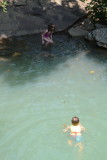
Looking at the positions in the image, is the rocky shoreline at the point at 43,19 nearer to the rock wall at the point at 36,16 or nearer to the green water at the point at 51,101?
the rock wall at the point at 36,16

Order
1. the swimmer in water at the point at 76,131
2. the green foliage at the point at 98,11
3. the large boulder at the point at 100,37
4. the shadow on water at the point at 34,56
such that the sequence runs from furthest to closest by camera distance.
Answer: the green foliage at the point at 98,11, the large boulder at the point at 100,37, the shadow on water at the point at 34,56, the swimmer in water at the point at 76,131

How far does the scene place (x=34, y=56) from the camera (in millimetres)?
12156

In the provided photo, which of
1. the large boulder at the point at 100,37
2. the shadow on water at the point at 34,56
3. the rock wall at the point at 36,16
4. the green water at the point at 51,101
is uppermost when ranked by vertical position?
the rock wall at the point at 36,16

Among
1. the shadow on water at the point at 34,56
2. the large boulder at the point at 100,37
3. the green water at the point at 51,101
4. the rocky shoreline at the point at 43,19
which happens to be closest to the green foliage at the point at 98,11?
the rocky shoreline at the point at 43,19

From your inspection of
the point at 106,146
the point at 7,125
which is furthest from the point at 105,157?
the point at 7,125

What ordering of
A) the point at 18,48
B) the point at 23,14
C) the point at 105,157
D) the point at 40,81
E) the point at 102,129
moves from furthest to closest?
the point at 23,14 → the point at 18,48 → the point at 40,81 → the point at 102,129 → the point at 105,157

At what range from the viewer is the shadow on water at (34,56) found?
10.4 meters

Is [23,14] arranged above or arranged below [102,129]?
above

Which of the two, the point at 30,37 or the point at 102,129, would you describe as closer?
the point at 102,129

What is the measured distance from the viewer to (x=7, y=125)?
7734 millimetres

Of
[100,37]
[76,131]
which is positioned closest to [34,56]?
[100,37]

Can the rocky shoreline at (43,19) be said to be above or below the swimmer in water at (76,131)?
above

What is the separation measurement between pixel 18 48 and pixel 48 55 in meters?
1.66

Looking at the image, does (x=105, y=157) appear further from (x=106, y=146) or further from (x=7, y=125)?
(x=7, y=125)
